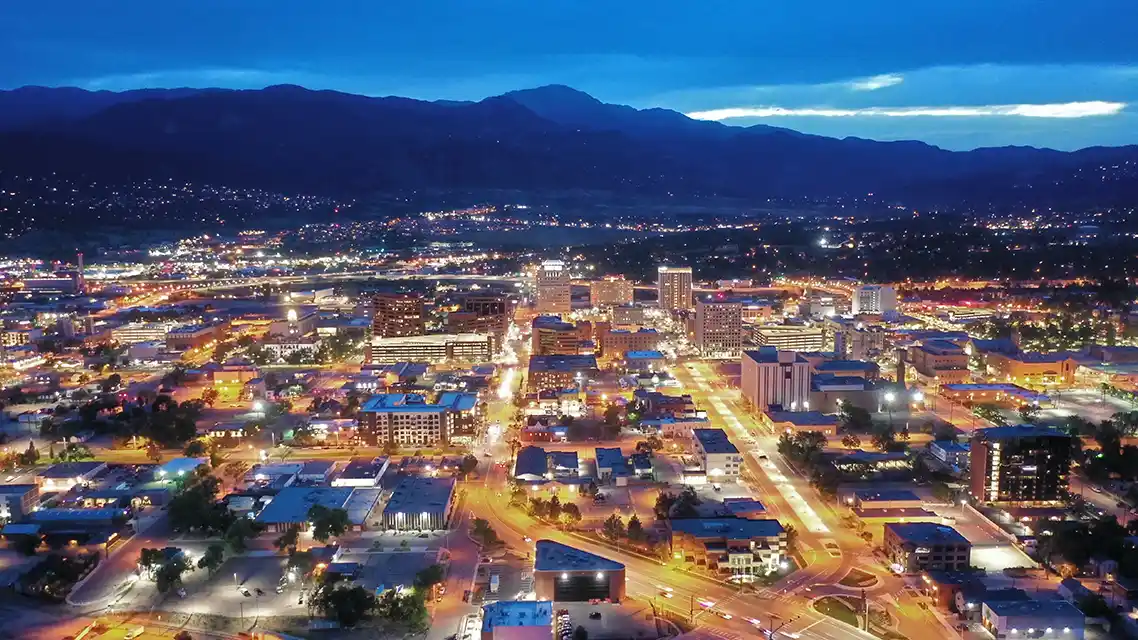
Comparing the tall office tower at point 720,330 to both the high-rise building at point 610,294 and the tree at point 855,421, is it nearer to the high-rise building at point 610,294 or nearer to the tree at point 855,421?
the tree at point 855,421

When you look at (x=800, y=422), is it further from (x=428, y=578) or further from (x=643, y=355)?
(x=428, y=578)

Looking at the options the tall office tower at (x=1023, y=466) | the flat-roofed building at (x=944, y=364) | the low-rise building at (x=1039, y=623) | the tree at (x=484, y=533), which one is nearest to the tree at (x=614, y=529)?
the tree at (x=484, y=533)

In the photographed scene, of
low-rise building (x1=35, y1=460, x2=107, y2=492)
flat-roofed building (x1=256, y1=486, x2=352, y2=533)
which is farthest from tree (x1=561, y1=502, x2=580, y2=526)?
low-rise building (x1=35, y1=460, x2=107, y2=492)

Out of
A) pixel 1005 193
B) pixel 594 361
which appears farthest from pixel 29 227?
pixel 1005 193

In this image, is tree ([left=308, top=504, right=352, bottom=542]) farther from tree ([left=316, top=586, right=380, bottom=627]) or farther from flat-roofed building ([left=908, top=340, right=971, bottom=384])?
flat-roofed building ([left=908, top=340, right=971, bottom=384])

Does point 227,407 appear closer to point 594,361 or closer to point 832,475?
point 594,361

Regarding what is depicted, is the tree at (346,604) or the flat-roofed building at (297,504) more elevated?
Result: the flat-roofed building at (297,504)
